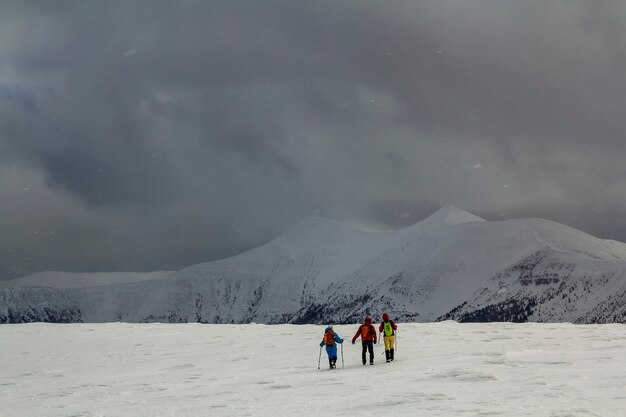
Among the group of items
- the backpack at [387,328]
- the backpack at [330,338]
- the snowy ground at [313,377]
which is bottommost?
the snowy ground at [313,377]

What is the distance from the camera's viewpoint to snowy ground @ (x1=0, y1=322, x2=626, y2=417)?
58.8 ft

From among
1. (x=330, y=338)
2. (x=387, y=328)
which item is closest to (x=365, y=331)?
(x=387, y=328)

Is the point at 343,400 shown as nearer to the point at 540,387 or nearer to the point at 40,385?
the point at 540,387

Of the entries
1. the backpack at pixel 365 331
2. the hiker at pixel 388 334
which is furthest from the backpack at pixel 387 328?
the backpack at pixel 365 331

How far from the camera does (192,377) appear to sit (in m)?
26.6

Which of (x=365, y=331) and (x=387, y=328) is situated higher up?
(x=387, y=328)

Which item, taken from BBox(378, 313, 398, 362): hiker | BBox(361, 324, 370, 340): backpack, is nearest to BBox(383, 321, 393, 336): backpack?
BBox(378, 313, 398, 362): hiker

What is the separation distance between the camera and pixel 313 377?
24797mm

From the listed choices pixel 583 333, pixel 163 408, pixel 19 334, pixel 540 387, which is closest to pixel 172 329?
pixel 19 334

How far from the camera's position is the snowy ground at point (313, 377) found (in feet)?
58.8

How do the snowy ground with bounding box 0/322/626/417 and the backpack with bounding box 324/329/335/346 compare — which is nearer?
the snowy ground with bounding box 0/322/626/417

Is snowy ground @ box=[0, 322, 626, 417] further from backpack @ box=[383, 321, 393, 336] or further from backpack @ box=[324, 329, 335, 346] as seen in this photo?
backpack @ box=[383, 321, 393, 336]

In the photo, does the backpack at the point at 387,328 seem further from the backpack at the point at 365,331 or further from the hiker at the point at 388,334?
the backpack at the point at 365,331

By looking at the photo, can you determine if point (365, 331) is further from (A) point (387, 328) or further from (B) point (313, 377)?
(B) point (313, 377)
